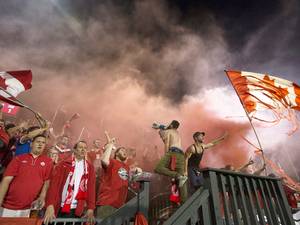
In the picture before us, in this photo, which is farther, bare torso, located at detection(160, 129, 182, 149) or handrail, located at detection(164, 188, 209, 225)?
bare torso, located at detection(160, 129, 182, 149)

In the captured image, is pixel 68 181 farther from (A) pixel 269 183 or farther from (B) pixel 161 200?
(B) pixel 161 200

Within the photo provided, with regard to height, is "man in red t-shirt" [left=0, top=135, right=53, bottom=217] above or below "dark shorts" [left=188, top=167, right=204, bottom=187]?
below

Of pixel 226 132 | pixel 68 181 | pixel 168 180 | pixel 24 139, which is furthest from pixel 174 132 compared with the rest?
pixel 24 139

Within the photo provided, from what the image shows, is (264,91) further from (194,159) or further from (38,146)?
(38,146)

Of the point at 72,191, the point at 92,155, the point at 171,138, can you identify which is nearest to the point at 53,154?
the point at 92,155

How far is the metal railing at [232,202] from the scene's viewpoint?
2625mm

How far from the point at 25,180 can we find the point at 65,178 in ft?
1.95

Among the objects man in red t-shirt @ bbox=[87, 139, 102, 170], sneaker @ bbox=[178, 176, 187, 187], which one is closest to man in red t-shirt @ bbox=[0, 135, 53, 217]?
sneaker @ bbox=[178, 176, 187, 187]

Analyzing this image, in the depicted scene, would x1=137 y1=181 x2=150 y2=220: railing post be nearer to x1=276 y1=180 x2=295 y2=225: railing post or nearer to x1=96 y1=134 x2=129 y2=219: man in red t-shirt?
x1=96 y1=134 x2=129 y2=219: man in red t-shirt

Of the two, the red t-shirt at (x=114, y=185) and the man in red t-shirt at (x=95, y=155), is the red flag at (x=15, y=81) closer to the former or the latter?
the man in red t-shirt at (x=95, y=155)

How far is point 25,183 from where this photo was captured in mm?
3314

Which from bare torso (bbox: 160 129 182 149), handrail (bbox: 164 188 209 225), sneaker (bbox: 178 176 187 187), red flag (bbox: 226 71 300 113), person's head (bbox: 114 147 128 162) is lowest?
handrail (bbox: 164 188 209 225)

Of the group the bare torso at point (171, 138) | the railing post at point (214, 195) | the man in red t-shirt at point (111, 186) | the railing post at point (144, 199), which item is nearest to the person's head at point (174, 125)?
the bare torso at point (171, 138)

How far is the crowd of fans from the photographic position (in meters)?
3.22
